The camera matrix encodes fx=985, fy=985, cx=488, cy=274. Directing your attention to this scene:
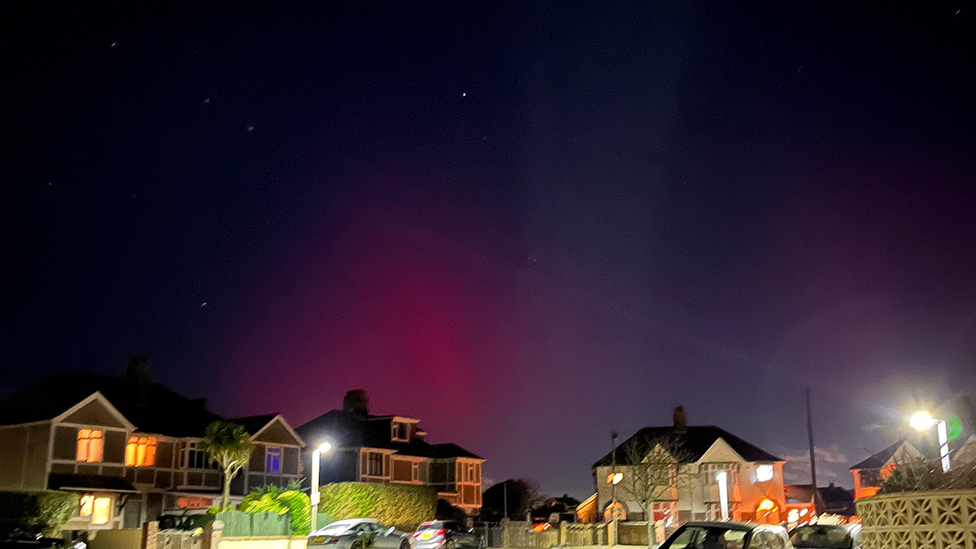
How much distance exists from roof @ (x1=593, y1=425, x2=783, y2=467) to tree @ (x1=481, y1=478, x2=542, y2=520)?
13.0 m

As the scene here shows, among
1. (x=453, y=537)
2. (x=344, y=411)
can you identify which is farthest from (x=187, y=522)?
(x=344, y=411)

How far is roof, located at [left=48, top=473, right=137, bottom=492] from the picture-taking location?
141 ft

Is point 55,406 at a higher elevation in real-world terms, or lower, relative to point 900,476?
higher

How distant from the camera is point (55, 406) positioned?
45.0 metres

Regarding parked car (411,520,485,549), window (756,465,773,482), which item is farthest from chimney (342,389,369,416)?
parked car (411,520,485,549)

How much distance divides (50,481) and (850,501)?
3306 inches

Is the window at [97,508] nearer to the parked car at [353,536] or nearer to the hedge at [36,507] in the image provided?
the hedge at [36,507]

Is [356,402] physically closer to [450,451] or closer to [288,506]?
[450,451]

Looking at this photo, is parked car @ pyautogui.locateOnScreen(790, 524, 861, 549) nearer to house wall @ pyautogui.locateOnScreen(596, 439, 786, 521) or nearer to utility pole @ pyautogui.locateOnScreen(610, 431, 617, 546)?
utility pole @ pyautogui.locateOnScreen(610, 431, 617, 546)

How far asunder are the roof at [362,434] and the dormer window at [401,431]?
0.35 m

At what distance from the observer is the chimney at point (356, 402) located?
68.4 metres

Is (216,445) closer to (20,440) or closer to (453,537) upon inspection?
(20,440)

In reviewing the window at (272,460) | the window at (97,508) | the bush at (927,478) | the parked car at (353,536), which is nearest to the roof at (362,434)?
the window at (272,460)

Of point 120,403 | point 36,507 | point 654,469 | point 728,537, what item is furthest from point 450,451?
point 728,537
